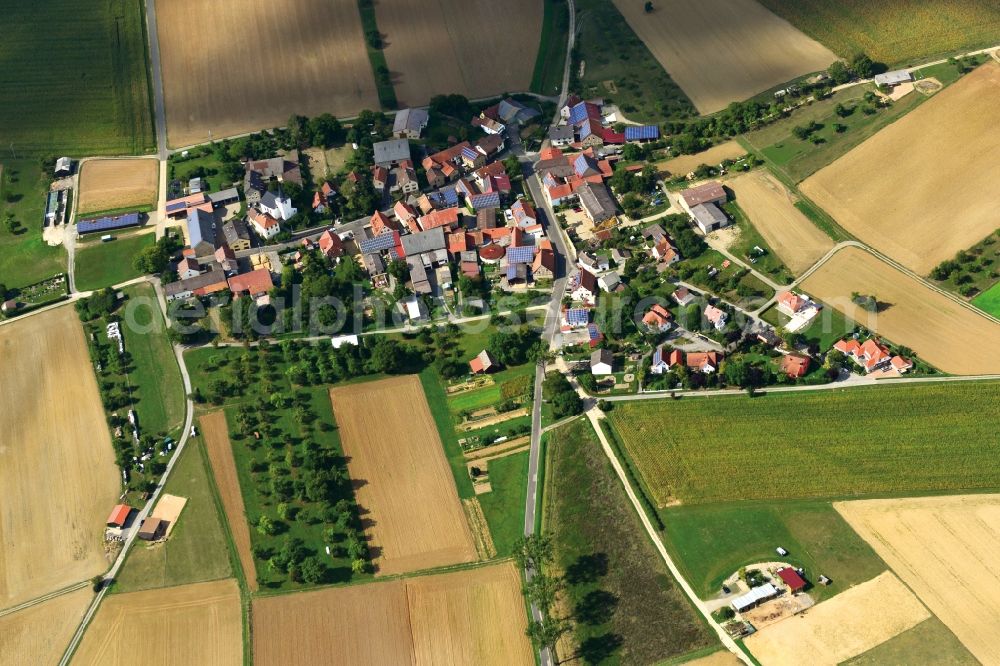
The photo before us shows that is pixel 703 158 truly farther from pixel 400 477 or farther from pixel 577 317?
pixel 400 477

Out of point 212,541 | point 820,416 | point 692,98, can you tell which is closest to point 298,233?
point 212,541

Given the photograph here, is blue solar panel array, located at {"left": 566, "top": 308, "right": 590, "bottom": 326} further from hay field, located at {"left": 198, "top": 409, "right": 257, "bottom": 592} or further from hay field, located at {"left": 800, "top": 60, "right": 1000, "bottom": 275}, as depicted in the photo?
hay field, located at {"left": 198, "top": 409, "right": 257, "bottom": 592}

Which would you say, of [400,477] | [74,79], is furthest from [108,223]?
[400,477]

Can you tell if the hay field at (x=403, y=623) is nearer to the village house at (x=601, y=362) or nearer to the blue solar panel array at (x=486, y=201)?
the village house at (x=601, y=362)

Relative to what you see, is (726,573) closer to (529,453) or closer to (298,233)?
(529,453)

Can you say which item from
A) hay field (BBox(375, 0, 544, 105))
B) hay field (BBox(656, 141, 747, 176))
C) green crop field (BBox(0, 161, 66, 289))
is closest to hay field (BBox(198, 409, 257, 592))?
green crop field (BBox(0, 161, 66, 289))

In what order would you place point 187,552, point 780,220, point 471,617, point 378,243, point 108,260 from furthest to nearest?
1. point 108,260
2. point 378,243
3. point 780,220
4. point 187,552
5. point 471,617
